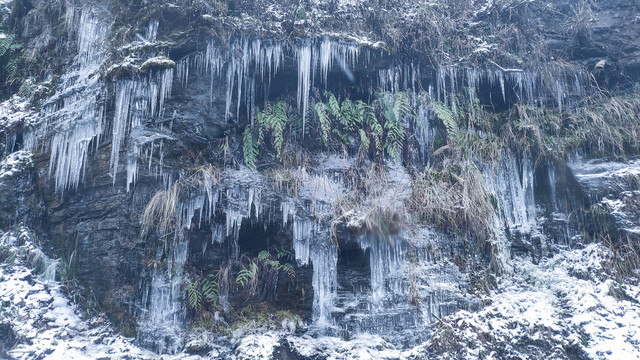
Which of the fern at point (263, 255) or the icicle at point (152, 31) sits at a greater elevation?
the icicle at point (152, 31)

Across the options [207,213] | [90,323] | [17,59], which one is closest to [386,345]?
[207,213]

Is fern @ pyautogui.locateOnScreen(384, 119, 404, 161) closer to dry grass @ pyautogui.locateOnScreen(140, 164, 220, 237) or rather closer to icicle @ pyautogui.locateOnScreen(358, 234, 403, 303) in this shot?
icicle @ pyautogui.locateOnScreen(358, 234, 403, 303)

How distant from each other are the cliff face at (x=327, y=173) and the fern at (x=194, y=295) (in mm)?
80

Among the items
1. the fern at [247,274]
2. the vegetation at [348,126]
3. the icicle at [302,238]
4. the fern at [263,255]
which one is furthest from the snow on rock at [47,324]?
the vegetation at [348,126]

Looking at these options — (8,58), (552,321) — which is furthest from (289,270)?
(8,58)

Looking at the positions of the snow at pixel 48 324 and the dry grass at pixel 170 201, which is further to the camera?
the dry grass at pixel 170 201

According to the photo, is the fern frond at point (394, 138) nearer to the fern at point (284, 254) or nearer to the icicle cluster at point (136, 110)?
the fern at point (284, 254)

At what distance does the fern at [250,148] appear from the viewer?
8.88 m

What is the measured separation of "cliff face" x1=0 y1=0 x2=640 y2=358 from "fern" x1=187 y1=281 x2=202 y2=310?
80mm

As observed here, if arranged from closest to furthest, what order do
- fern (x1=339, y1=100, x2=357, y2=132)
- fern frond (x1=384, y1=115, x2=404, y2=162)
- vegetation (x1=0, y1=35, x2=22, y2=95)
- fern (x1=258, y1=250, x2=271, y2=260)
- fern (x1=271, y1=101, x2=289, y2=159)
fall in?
fern (x1=258, y1=250, x2=271, y2=260) < fern (x1=271, y1=101, x2=289, y2=159) < fern frond (x1=384, y1=115, x2=404, y2=162) < fern (x1=339, y1=100, x2=357, y2=132) < vegetation (x1=0, y1=35, x2=22, y2=95)

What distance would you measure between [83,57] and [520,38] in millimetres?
8710

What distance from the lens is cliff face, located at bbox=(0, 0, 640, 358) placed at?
7914 millimetres

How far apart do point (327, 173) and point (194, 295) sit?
3150 millimetres

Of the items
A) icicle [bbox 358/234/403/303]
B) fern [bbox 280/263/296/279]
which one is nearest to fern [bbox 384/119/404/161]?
icicle [bbox 358/234/403/303]
